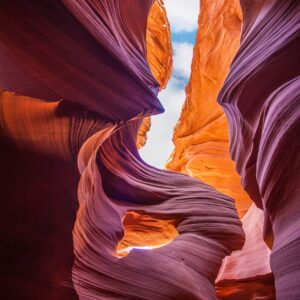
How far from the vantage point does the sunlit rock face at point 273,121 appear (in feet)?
7.50

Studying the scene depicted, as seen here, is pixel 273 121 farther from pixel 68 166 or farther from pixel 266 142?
pixel 68 166

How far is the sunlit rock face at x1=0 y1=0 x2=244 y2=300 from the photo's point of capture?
215 centimetres

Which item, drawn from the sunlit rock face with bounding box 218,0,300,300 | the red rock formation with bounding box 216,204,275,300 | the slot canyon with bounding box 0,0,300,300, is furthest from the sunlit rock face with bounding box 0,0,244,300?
the sunlit rock face with bounding box 218,0,300,300

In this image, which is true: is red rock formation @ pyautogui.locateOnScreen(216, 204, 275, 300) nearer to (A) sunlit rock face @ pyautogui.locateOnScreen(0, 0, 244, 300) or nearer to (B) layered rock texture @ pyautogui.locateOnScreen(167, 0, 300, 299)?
(B) layered rock texture @ pyautogui.locateOnScreen(167, 0, 300, 299)

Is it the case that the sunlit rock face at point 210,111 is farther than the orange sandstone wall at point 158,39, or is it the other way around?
the orange sandstone wall at point 158,39

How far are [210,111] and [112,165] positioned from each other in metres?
5.02

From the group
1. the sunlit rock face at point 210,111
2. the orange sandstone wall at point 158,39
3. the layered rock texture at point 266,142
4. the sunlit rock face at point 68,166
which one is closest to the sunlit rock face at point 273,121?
the layered rock texture at point 266,142

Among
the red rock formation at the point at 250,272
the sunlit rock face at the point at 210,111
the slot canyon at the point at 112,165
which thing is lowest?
the red rock formation at the point at 250,272

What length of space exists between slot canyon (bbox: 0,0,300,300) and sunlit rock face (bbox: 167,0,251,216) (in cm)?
298

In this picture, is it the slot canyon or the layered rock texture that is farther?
the layered rock texture

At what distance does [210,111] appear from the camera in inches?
327

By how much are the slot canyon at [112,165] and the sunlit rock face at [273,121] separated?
1 centimetres

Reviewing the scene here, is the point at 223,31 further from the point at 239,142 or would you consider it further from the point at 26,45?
the point at 26,45

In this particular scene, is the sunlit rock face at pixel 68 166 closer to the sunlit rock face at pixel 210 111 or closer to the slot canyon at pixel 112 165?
the slot canyon at pixel 112 165
